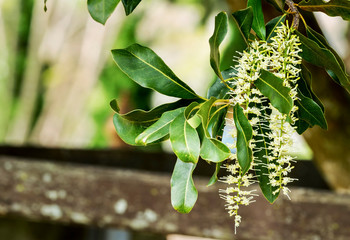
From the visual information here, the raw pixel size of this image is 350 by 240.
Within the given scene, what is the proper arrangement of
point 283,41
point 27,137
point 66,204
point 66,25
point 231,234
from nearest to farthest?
1. point 283,41
2. point 231,234
3. point 66,204
4. point 66,25
5. point 27,137

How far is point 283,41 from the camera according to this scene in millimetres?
524

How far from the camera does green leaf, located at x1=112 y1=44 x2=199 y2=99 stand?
56 centimetres

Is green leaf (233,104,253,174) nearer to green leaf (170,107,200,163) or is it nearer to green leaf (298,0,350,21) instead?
green leaf (170,107,200,163)

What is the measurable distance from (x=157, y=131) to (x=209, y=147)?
3.1 inches

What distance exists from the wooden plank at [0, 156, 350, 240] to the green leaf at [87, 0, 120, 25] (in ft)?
2.55

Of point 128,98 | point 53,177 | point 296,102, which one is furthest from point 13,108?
point 296,102

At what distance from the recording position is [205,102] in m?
0.50

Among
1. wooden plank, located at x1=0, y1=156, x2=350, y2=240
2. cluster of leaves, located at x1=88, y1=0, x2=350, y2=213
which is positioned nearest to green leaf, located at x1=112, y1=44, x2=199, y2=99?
cluster of leaves, located at x1=88, y1=0, x2=350, y2=213

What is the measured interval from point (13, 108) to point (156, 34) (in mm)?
2517

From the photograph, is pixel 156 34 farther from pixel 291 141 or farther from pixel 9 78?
pixel 291 141

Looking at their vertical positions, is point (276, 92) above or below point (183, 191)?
above

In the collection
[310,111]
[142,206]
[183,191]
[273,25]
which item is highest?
[273,25]

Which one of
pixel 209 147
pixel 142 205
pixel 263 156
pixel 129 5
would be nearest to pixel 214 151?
pixel 209 147

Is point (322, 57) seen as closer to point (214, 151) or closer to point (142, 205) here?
point (214, 151)
